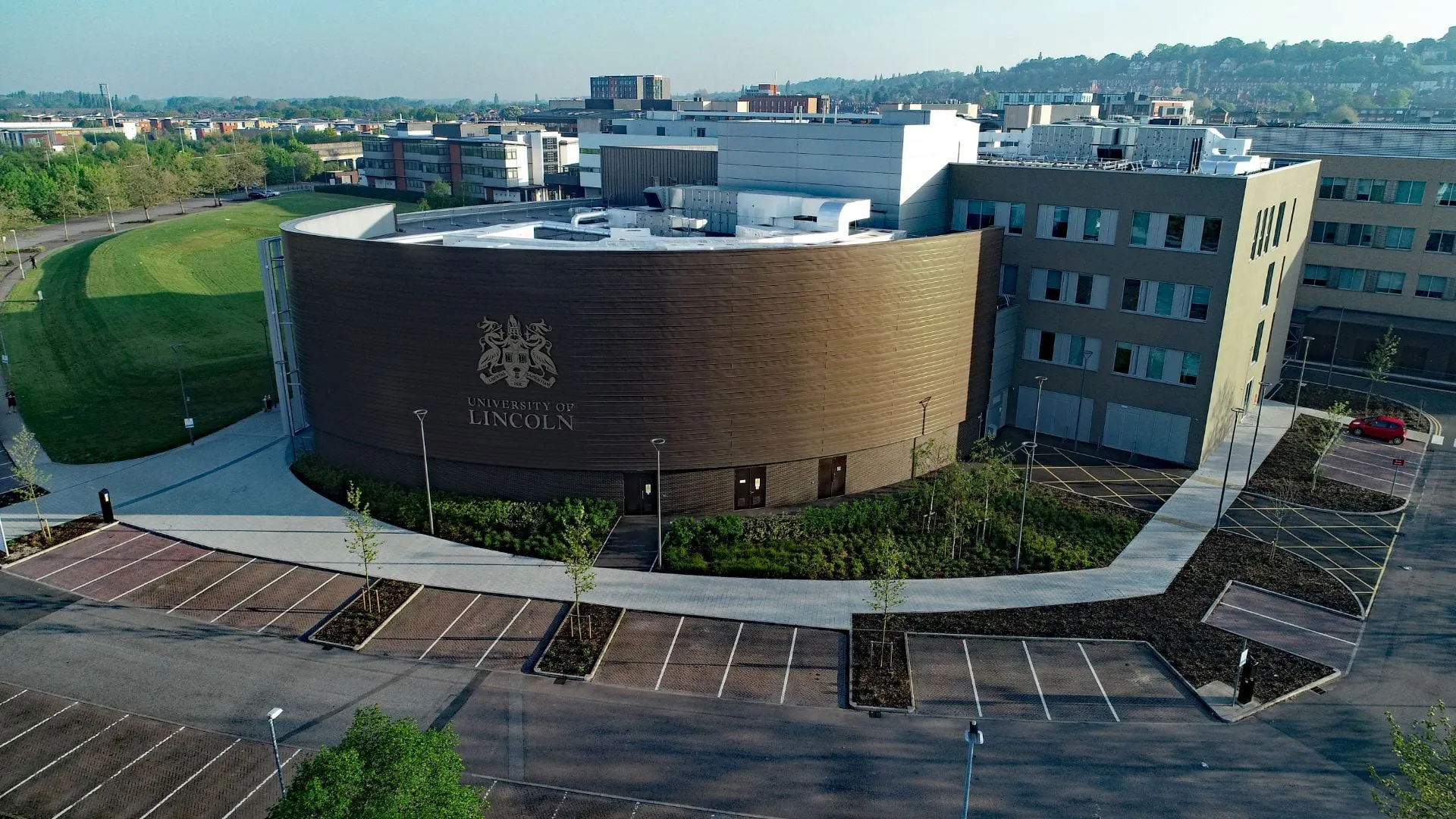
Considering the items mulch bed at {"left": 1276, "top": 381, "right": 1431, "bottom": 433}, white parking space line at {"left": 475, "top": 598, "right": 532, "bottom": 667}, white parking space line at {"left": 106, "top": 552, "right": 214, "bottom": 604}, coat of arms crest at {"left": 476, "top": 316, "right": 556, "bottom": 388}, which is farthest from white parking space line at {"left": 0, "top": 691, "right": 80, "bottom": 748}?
mulch bed at {"left": 1276, "top": 381, "right": 1431, "bottom": 433}

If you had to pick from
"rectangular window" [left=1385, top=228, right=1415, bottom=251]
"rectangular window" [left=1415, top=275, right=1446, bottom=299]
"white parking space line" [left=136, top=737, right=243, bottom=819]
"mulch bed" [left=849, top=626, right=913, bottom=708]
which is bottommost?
"white parking space line" [left=136, top=737, right=243, bottom=819]

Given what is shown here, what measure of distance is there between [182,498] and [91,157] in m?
165

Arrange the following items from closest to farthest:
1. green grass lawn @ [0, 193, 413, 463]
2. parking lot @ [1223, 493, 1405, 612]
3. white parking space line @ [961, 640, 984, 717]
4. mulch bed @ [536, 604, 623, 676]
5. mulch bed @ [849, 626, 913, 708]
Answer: white parking space line @ [961, 640, 984, 717], mulch bed @ [849, 626, 913, 708], mulch bed @ [536, 604, 623, 676], parking lot @ [1223, 493, 1405, 612], green grass lawn @ [0, 193, 413, 463]

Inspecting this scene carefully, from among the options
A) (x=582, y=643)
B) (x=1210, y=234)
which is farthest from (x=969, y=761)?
(x=1210, y=234)

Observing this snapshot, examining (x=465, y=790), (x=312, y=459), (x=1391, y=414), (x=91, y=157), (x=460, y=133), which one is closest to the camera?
(x=465, y=790)

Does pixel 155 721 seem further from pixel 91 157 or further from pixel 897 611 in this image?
pixel 91 157

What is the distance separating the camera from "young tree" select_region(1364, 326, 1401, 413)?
55.3 meters

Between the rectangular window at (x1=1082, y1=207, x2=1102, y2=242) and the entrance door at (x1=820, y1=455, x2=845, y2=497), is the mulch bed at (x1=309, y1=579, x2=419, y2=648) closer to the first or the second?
the entrance door at (x1=820, y1=455, x2=845, y2=497)

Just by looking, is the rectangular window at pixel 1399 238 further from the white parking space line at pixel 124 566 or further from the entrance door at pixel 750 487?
the white parking space line at pixel 124 566

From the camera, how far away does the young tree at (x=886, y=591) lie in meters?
28.5

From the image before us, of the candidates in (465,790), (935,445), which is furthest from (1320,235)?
(465,790)

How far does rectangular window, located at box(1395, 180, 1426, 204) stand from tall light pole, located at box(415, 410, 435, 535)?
6407 centimetres

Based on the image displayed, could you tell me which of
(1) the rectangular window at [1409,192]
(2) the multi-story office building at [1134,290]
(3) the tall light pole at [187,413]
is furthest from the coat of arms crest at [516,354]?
(1) the rectangular window at [1409,192]

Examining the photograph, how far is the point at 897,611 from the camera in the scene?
101 feet
